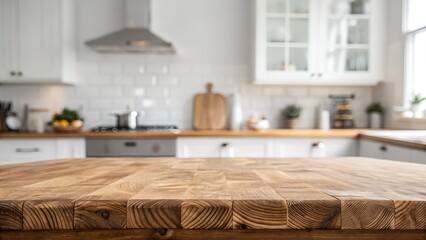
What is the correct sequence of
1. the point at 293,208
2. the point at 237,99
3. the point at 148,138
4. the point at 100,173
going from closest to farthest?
the point at 293,208 < the point at 100,173 < the point at 148,138 < the point at 237,99

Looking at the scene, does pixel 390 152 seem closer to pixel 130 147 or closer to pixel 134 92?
pixel 130 147

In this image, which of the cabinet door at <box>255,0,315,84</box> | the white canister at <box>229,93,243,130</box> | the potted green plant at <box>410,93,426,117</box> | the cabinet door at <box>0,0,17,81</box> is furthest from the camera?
the white canister at <box>229,93,243,130</box>

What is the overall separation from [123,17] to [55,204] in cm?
302

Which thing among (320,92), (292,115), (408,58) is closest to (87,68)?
(292,115)

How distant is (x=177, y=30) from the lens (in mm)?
3355

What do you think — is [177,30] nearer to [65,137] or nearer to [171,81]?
[171,81]

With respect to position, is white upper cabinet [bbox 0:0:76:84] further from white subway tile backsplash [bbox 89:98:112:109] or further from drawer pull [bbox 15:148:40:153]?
drawer pull [bbox 15:148:40:153]

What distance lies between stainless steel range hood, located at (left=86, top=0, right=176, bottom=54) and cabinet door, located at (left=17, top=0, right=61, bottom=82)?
1.14 ft

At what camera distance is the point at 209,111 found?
3299mm

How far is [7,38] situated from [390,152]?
10.8 ft

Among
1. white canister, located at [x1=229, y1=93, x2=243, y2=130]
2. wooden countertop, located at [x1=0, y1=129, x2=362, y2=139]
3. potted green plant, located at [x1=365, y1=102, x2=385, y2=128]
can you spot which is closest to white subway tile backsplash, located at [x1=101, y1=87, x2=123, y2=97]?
wooden countertop, located at [x1=0, y1=129, x2=362, y2=139]

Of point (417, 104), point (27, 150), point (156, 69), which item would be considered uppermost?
point (156, 69)

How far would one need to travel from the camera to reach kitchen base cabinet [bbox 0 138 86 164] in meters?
2.71

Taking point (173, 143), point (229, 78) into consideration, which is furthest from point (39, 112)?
point (229, 78)
